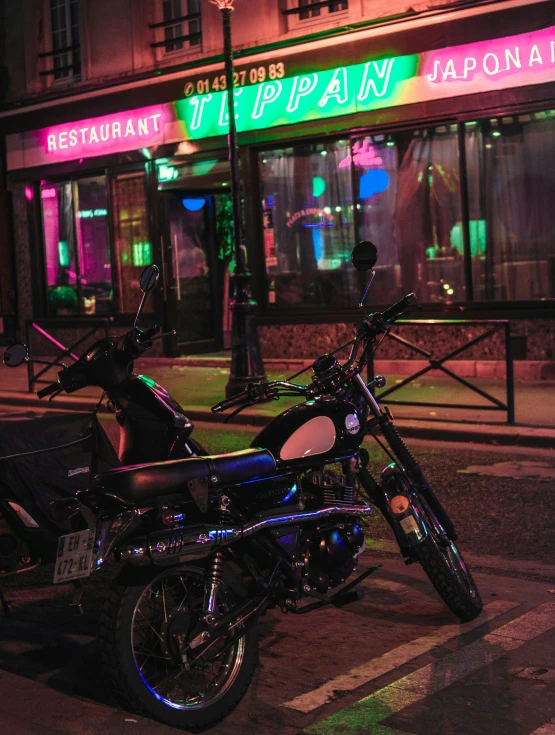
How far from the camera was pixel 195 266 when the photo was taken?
18750mm

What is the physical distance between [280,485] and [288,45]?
42.2 ft

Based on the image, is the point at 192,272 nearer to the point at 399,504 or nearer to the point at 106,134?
the point at 106,134

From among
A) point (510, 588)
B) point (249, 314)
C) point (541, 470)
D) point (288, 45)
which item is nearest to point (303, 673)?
point (510, 588)

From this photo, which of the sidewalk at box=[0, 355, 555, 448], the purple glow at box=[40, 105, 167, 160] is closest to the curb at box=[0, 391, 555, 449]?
the sidewalk at box=[0, 355, 555, 448]

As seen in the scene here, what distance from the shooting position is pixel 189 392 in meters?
14.3

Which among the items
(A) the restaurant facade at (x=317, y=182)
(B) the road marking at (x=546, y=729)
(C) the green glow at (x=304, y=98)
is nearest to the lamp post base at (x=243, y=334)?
(A) the restaurant facade at (x=317, y=182)

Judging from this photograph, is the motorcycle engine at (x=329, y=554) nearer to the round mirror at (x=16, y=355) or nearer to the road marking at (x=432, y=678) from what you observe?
the road marking at (x=432, y=678)

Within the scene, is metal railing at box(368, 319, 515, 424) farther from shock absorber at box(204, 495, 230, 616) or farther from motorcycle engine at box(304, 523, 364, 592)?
shock absorber at box(204, 495, 230, 616)

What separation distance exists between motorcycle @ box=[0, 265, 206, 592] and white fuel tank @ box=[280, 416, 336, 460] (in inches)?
34.1

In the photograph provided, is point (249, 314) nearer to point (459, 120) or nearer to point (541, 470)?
point (459, 120)

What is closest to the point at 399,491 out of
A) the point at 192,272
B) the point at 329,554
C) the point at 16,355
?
the point at 329,554

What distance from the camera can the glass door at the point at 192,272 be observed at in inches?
723

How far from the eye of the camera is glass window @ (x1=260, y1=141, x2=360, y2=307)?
16.1 meters

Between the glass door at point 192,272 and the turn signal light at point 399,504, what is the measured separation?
44.7 feet
